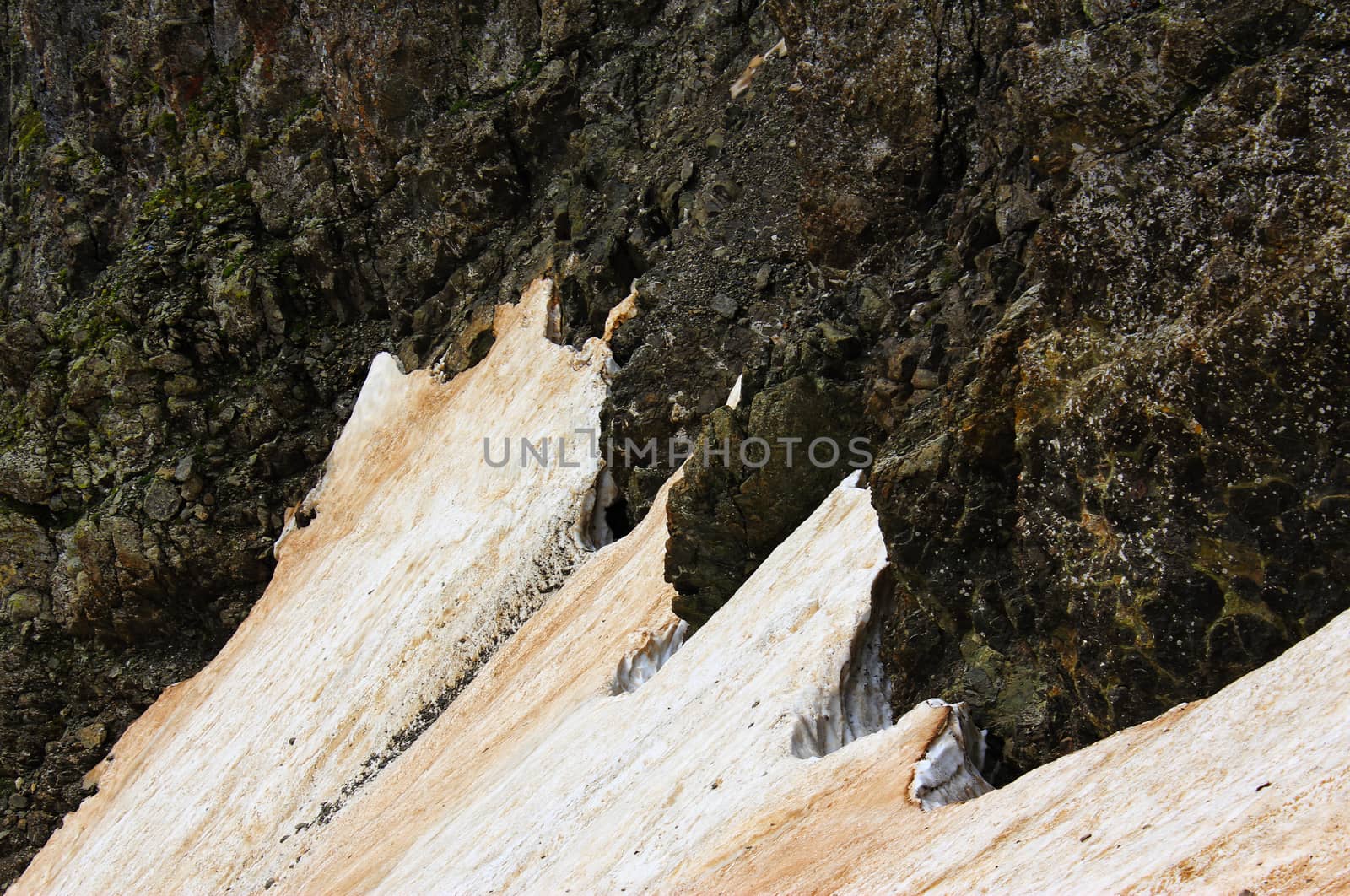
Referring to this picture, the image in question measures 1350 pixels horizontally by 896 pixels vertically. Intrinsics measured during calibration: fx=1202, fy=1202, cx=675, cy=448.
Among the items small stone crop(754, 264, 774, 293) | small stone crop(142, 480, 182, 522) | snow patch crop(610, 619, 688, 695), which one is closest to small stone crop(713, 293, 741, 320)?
small stone crop(754, 264, 774, 293)

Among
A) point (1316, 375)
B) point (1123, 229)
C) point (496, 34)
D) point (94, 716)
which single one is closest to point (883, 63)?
point (1123, 229)

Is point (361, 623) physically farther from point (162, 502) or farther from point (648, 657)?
point (162, 502)

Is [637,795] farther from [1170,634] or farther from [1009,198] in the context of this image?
[1009,198]

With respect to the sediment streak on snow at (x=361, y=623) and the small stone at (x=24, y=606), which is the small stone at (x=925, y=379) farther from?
the small stone at (x=24, y=606)

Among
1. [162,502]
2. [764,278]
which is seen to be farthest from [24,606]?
[764,278]

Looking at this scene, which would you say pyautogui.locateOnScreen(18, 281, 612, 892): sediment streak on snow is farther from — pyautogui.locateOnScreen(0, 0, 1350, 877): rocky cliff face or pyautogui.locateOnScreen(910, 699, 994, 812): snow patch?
pyautogui.locateOnScreen(910, 699, 994, 812): snow patch

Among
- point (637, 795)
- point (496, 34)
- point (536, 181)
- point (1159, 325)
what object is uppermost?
point (496, 34)
